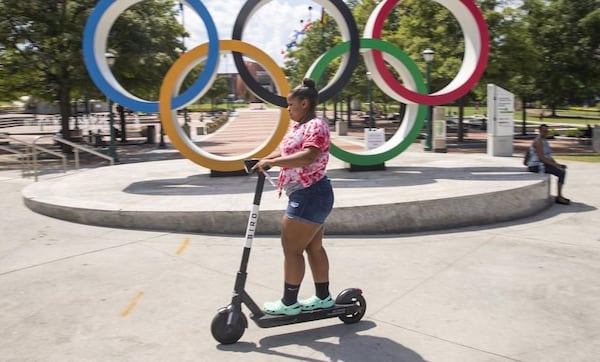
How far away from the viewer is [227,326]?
3.67 m

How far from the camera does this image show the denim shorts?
367cm

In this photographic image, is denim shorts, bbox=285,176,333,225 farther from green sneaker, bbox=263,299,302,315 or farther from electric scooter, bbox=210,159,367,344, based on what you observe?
green sneaker, bbox=263,299,302,315

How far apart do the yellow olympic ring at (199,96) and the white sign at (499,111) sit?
7316mm

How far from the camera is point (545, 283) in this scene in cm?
495

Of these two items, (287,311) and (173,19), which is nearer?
(287,311)

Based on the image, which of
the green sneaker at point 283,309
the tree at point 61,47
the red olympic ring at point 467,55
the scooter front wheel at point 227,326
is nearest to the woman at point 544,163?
the red olympic ring at point 467,55

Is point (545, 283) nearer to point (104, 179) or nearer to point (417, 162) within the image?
point (417, 162)

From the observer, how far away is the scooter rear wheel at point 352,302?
400 cm

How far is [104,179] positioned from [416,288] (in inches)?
305

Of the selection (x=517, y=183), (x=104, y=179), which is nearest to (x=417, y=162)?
(x=517, y=183)

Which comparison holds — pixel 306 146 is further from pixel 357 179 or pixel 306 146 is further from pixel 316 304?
pixel 357 179

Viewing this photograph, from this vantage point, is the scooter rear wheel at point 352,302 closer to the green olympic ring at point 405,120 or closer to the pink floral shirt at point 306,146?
the pink floral shirt at point 306,146

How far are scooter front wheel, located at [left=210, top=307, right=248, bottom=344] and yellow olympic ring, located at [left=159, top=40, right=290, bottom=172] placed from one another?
6.42 m

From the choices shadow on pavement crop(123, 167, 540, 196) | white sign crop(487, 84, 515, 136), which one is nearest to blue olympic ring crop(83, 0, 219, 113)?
shadow on pavement crop(123, 167, 540, 196)
